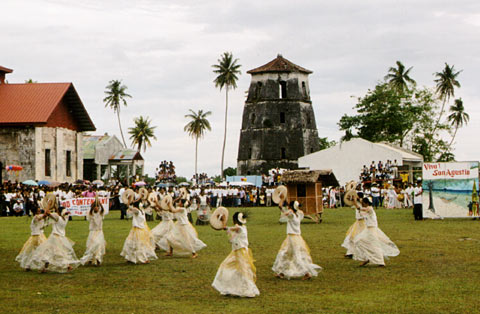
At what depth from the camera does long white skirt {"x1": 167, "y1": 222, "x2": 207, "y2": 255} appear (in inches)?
725

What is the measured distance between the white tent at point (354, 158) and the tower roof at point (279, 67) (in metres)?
11.2

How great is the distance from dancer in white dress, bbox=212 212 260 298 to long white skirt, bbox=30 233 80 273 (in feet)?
16.1

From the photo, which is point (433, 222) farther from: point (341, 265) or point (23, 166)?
point (23, 166)

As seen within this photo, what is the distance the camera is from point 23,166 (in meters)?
48.9

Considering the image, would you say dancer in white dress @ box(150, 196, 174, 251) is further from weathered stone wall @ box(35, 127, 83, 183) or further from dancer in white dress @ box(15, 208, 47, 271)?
weathered stone wall @ box(35, 127, 83, 183)

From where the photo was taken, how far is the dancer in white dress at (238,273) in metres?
12.0

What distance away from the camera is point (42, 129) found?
49.9 meters

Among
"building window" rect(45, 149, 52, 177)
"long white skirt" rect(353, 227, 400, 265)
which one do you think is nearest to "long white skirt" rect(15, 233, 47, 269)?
"long white skirt" rect(353, 227, 400, 265)

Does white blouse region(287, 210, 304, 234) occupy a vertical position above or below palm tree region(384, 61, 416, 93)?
below

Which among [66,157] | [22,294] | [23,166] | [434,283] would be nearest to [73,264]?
[22,294]

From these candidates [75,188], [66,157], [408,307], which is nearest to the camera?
[408,307]

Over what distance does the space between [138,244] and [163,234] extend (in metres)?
2.49

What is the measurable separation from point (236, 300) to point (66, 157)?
44.4 meters

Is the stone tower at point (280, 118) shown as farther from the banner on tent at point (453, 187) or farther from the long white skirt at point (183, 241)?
the long white skirt at point (183, 241)
